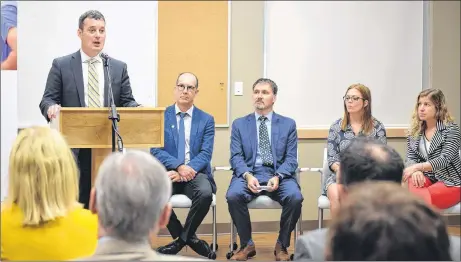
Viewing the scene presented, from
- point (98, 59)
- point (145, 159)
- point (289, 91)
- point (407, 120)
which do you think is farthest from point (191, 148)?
point (145, 159)

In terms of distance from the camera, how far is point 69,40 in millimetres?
5371

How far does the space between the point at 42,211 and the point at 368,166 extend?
111 cm

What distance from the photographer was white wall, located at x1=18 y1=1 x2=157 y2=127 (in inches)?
209

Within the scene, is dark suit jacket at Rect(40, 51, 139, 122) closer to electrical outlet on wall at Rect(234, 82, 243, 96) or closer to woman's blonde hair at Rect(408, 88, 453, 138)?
electrical outlet on wall at Rect(234, 82, 243, 96)

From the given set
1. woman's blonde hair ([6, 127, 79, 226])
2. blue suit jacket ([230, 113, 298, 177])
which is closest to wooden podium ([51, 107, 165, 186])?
blue suit jacket ([230, 113, 298, 177])

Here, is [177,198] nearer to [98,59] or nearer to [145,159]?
[98,59]

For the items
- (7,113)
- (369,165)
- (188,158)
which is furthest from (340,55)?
(369,165)

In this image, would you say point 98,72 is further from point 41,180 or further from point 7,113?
point 41,180

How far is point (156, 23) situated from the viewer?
5500 millimetres

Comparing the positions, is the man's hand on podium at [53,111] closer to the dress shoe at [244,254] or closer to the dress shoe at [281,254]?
the dress shoe at [244,254]

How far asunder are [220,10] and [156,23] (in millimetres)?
592

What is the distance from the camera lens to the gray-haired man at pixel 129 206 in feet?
5.04

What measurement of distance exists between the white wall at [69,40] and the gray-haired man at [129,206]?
394 centimetres

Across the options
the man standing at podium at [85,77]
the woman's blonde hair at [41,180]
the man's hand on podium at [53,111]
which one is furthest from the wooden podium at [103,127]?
the woman's blonde hair at [41,180]
